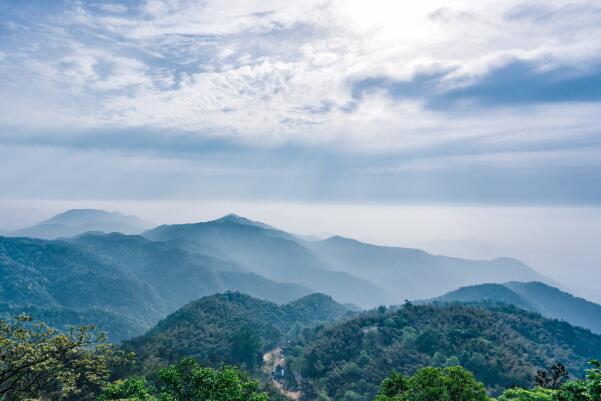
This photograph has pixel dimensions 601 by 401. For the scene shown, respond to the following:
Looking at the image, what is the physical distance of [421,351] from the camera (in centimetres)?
7238

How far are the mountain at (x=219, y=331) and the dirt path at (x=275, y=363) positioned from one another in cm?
271

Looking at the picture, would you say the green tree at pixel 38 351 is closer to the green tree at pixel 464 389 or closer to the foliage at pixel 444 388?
the foliage at pixel 444 388

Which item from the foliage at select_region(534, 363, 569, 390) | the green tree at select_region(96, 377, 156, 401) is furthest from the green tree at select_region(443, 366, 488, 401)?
the green tree at select_region(96, 377, 156, 401)

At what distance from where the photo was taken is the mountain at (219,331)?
3145 inches

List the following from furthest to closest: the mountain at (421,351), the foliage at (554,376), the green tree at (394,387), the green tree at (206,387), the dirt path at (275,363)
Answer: the dirt path at (275,363), the mountain at (421,351), the foliage at (554,376), the green tree at (394,387), the green tree at (206,387)

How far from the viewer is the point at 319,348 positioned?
8162 centimetres

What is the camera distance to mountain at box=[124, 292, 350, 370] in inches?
3145

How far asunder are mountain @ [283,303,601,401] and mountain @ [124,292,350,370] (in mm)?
13861

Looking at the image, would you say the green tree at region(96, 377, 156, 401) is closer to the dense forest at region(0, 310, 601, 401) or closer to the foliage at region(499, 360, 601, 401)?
the dense forest at region(0, 310, 601, 401)

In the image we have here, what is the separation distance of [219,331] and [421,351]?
2130 inches

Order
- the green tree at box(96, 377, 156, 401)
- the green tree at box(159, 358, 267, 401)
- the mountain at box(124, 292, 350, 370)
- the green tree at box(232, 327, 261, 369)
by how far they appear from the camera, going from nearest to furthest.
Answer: the green tree at box(159, 358, 267, 401) < the green tree at box(96, 377, 156, 401) < the mountain at box(124, 292, 350, 370) < the green tree at box(232, 327, 261, 369)

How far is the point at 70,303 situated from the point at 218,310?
138710 millimetres

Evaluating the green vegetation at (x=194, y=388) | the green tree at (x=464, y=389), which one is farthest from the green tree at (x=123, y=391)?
the green tree at (x=464, y=389)

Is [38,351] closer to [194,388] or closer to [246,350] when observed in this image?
[194,388]
